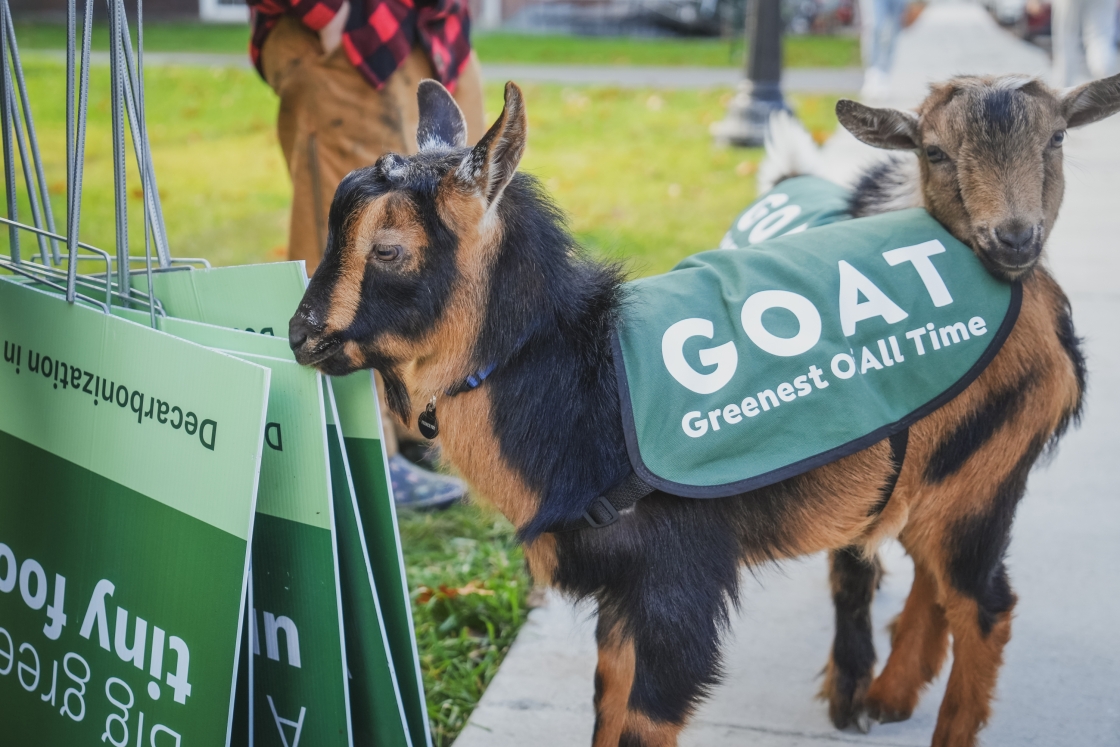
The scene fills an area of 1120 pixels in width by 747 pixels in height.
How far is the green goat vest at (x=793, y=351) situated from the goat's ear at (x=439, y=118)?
0.57m

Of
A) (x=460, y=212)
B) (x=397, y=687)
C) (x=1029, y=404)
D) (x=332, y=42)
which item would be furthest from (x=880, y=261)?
(x=332, y=42)

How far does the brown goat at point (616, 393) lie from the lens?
224 centimetres

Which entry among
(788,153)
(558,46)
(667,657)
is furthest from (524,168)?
(558,46)

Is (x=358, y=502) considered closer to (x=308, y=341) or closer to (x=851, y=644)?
(x=308, y=341)

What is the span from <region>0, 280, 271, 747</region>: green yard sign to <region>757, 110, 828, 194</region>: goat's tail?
2.45 m

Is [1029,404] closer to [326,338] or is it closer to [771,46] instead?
[326,338]

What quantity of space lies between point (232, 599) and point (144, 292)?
791 millimetres

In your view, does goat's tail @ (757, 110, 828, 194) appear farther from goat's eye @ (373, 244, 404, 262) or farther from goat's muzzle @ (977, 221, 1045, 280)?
goat's eye @ (373, 244, 404, 262)

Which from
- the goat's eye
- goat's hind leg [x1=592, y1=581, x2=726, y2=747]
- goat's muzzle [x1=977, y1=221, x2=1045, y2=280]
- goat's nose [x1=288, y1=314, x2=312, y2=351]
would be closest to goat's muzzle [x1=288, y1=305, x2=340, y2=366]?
goat's nose [x1=288, y1=314, x2=312, y2=351]

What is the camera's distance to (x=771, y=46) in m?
9.55

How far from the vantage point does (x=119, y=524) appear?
7.34 ft

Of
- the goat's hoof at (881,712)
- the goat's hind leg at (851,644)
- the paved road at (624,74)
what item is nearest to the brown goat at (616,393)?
the goat's hind leg at (851,644)

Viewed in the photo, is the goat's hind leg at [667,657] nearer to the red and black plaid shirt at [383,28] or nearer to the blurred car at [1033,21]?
the red and black plaid shirt at [383,28]

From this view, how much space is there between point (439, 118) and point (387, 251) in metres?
0.57
